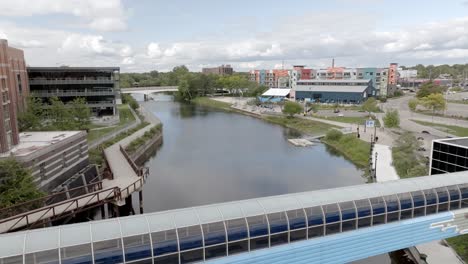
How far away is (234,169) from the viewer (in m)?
30.8

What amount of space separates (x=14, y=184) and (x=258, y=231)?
13701mm

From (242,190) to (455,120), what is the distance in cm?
4205

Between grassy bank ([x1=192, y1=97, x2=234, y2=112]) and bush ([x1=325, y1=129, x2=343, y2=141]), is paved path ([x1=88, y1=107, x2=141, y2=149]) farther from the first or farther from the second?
grassy bank ([x1=192, y1=97, x2=234, y2=112])

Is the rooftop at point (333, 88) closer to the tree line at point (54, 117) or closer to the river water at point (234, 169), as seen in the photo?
the river water at point (234, 169)

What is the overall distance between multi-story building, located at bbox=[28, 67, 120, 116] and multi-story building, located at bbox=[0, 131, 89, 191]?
23.1 metres

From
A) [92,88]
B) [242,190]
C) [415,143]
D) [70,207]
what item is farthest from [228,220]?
[92,88]

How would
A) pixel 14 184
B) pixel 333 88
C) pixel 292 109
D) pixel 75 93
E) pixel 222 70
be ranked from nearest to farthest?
pixel 14 184
pixel 75 93
pixel 292 109
pixel 333 88
pixel 222 70

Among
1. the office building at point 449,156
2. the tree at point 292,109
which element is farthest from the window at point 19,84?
the office building at point 449,156

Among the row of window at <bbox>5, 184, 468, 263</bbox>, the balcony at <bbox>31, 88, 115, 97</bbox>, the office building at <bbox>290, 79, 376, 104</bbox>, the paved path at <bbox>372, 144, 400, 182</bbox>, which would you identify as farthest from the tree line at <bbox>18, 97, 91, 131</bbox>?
the office building at <bbox>290, 79, 376, 104</bbox>

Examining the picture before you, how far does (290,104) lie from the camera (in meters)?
59.8

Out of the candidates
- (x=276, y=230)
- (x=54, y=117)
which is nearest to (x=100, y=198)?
(x=276, y=230)

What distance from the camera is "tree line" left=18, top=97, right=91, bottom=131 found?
3139 centimetres

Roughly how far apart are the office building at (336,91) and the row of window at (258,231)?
69.4m

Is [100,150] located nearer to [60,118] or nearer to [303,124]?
[60,118]
